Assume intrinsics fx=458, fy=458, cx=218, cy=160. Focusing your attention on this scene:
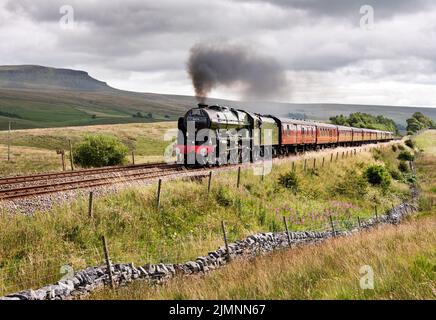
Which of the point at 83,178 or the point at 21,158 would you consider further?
the point at 21,158

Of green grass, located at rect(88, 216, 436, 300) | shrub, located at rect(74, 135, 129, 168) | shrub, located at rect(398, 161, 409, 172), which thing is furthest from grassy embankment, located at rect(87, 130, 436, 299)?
shrub, located at rect(398, 161, 409, 172)

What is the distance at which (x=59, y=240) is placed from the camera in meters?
13.5

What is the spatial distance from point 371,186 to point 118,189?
85.1 feet

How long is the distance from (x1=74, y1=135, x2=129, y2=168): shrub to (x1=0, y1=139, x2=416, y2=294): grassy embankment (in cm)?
1304

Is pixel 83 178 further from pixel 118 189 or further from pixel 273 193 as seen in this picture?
pixel 273 193

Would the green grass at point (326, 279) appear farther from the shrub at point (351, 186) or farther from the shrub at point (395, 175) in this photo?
the shrub at point (395, 175)

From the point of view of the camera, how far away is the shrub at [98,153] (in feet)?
115

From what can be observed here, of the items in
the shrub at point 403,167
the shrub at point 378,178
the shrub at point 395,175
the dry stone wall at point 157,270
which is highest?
the dry stone wall at point 157,270

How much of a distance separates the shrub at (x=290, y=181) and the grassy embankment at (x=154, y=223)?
1.20ft

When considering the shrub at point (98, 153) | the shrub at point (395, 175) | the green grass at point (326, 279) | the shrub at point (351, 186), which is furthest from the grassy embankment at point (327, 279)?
the shrub at point (395, 175)

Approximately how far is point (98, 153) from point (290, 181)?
1501 centimetres

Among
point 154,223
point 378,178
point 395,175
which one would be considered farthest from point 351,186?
point 154,223

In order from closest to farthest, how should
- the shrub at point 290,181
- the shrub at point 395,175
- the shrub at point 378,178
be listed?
the shrub at point 290,181, the shrub at point 378,178, the shrub at point 395,175
